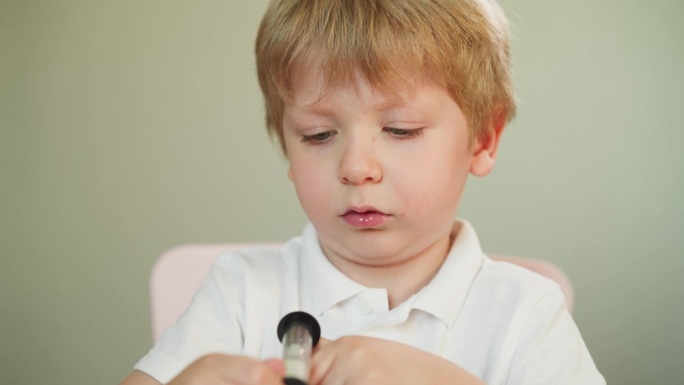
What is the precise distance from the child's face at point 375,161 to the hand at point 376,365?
16 cm

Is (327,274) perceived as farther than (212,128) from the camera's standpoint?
No

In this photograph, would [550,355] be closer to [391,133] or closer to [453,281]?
[453,281]

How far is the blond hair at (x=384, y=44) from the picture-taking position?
70 cm

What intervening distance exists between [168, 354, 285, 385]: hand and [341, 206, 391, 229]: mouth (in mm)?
214

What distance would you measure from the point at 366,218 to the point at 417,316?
12 cm

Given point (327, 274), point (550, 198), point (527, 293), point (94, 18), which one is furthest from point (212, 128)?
point (527, 293)

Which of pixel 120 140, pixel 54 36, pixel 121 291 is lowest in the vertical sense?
pixel 121 291

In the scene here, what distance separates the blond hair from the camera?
704mm

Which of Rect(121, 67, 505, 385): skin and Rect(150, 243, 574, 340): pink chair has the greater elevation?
Rect(121, 67, 505, 385): skin

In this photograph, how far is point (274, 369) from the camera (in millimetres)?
511

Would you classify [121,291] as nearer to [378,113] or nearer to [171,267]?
[171,267]

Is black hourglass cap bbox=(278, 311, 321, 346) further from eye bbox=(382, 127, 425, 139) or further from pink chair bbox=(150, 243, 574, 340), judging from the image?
pink chair bbox=(150, 243, 574, 340)

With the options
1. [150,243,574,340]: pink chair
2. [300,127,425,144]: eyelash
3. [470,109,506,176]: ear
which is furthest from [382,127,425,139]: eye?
[150,243,574,340]: pink chair

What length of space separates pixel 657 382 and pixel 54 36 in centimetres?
134
